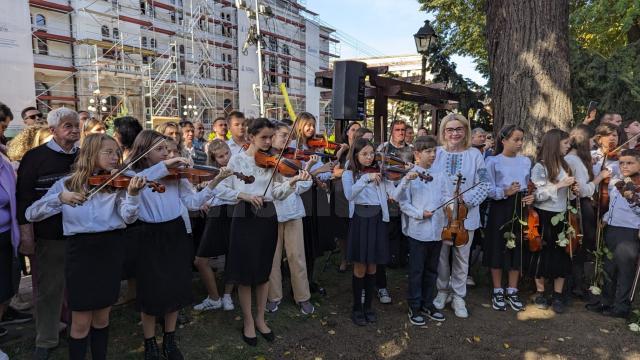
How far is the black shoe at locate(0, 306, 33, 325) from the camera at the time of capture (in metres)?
4.21

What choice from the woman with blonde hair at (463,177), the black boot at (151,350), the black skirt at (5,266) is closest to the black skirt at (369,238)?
the woman with blonde hair at (463,177)

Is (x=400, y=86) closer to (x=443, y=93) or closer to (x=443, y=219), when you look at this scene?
(x=443, y=93)

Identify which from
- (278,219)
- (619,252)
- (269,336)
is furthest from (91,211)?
(619,252)

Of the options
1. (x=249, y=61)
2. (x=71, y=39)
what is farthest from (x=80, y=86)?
(x=249, y=61)

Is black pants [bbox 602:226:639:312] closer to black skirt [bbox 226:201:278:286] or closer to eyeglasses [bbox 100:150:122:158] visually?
black skirt [bbox 226:201:278:286]

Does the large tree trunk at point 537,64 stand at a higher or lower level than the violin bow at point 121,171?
higher

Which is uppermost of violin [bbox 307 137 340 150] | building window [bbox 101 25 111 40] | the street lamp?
building window [bbox 101 25 111 40]

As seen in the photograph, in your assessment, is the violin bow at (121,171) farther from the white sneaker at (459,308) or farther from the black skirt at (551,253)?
the black skirt at (551,253)

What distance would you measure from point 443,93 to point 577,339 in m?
7.50

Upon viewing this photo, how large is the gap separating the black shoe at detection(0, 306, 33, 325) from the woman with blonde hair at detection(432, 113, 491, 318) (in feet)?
14.1

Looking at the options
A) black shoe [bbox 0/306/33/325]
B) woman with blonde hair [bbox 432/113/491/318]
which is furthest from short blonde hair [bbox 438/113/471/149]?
black shoe [bbox 0/306/33/325]

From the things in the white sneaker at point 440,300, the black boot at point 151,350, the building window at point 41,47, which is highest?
the building window at point 41,47

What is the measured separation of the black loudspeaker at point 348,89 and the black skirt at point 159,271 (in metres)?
3.86

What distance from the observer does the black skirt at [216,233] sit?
4301mm
